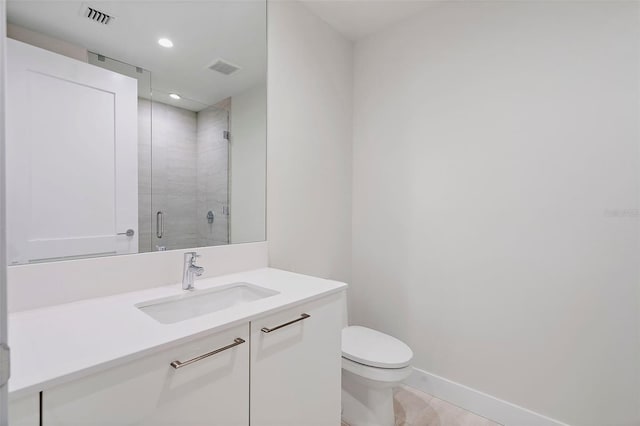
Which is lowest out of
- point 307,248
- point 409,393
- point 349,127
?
point 409,393

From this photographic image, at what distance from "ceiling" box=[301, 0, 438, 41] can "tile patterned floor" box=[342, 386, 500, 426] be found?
2531 mm

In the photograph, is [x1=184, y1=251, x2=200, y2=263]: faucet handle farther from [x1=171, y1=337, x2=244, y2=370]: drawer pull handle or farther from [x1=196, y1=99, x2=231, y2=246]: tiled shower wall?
[x1=171, y1=337, x2=244, y2=370]: drawer pull handle

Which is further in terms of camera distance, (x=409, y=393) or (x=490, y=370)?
(x=409, y=393)

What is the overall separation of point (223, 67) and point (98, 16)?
542 millimetres

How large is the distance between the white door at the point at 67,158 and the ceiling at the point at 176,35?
11cm

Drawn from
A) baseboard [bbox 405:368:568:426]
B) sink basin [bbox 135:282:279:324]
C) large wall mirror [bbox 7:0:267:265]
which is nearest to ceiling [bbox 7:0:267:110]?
large wall mirror [bbox 7:0:267:265]

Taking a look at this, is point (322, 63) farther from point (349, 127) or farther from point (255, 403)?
point (255, 403)

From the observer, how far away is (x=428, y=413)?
5.84 feet

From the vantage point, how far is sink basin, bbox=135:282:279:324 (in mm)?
1143

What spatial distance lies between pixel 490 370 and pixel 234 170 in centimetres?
186

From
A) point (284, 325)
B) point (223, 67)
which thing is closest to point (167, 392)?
point (284, 325)

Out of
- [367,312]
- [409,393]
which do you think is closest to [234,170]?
[367,312]

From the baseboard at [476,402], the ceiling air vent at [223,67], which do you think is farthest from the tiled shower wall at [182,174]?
the baseboard at [476,402]

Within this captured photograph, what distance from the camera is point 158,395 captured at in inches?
29.8
